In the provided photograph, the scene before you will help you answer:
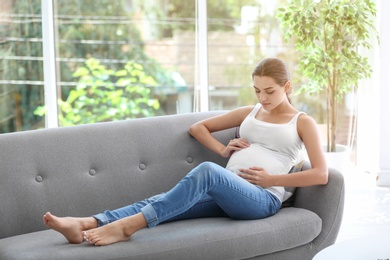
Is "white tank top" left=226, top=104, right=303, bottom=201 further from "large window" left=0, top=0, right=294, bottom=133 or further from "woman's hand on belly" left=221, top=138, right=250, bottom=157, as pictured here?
"large window" left=0, top=0, right=294, bottom=133

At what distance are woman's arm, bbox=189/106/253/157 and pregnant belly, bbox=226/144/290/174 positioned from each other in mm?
81

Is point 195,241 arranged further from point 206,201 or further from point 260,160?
point 260,160

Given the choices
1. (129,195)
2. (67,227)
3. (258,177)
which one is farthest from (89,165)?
(258,177)

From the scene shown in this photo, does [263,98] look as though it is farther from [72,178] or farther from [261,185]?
[72,178]

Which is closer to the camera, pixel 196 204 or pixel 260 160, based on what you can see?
pixel 196 204

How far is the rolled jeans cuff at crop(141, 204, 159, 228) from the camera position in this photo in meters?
2.71

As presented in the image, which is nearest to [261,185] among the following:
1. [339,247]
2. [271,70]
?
[271,70]

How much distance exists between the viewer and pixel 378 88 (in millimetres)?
4965

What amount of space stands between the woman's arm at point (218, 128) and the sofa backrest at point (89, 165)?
0.20 ft

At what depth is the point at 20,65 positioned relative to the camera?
16.3 ft

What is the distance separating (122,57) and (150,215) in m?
2.55

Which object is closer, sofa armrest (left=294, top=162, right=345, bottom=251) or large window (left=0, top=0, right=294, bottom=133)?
sofa armrest (left=294, top=162, right=345, bottom=251)

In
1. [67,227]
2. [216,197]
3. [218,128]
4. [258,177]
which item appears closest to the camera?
[67,227]

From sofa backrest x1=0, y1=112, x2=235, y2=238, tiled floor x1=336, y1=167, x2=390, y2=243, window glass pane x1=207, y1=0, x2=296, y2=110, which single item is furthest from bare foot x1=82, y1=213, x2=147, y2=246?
window glass pane x1=207, y1=0, x2=296, y2=110
